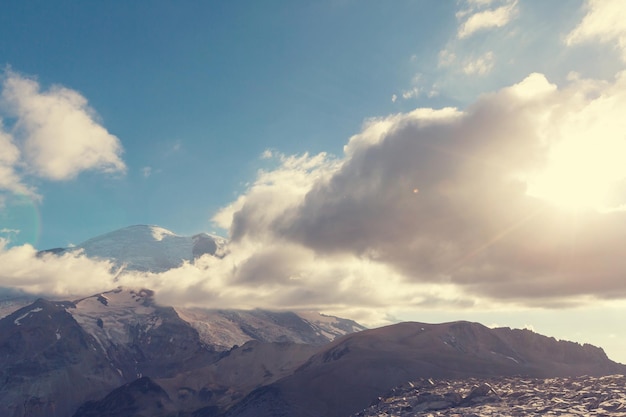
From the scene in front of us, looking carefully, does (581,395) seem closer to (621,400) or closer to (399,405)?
(621,400)

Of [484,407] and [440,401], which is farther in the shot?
[440,401]

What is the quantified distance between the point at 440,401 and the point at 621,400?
41820 mm

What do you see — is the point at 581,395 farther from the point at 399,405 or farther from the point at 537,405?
the point at 399,405

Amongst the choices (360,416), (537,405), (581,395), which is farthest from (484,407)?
(360,416)

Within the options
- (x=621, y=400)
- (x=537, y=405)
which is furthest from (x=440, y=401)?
(x=621, y=400)

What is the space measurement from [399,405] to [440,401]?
13.2 metres

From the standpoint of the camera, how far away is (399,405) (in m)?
155

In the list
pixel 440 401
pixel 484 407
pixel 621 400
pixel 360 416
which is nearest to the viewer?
pixel 621 400

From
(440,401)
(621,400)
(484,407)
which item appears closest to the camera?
(621,400)

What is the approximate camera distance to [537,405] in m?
129

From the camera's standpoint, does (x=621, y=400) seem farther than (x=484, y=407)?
No

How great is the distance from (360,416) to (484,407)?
44183 mm

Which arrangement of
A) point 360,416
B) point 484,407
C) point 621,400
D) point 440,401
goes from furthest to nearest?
point 360,416 < point 440,401 < point 484,407 < point 621,400

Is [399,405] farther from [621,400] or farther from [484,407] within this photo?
[621,400]
